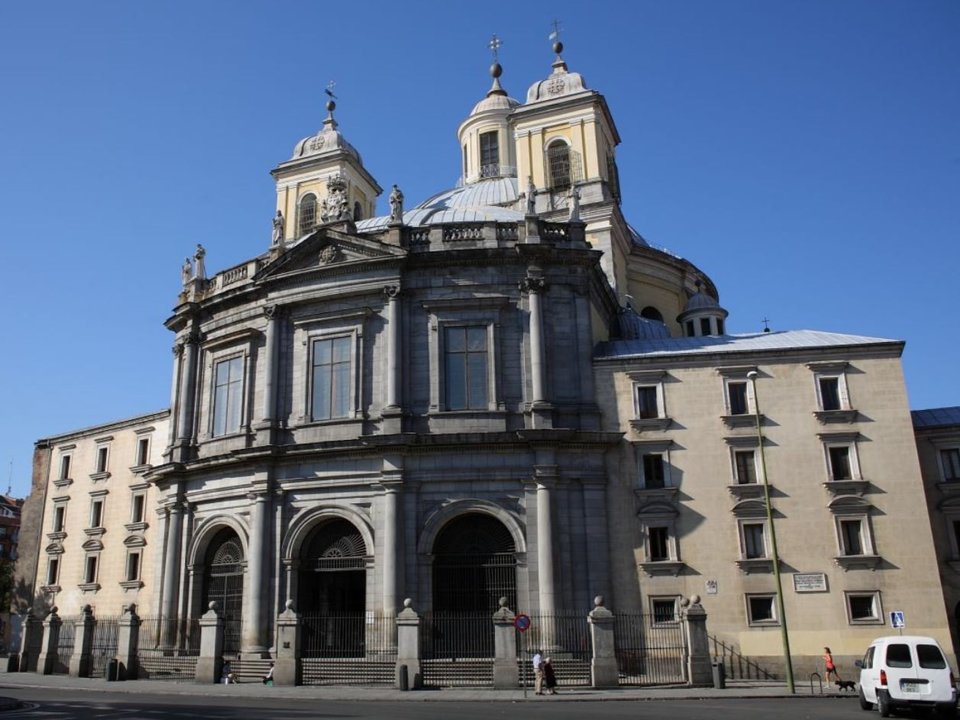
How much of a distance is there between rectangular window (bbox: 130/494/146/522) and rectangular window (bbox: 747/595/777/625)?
2872cm

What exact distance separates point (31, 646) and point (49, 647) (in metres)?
1.70

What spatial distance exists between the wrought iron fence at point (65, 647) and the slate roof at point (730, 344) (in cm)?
2464

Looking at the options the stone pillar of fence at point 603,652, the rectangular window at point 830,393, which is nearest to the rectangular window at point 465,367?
the stone pillar of fence at point 603,652

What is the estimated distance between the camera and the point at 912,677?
58.5ft

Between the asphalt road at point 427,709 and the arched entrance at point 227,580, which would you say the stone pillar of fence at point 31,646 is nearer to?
the arched entrance at point 227,580

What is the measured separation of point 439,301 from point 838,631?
59.0 ft

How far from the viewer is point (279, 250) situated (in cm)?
3531

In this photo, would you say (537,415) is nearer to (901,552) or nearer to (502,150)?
(901,552)

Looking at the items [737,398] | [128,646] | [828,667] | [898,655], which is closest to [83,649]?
[128,646]

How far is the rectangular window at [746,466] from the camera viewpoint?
98.0ft

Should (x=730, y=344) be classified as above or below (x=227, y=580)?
above

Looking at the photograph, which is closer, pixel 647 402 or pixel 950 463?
pixel 647 402

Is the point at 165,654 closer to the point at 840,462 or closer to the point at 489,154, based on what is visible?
the point at 840,462

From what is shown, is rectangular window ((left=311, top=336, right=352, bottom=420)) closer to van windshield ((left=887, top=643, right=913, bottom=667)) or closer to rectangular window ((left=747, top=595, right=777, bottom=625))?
rectangular window ((left=747, top=595, right=777, bottom=625))
